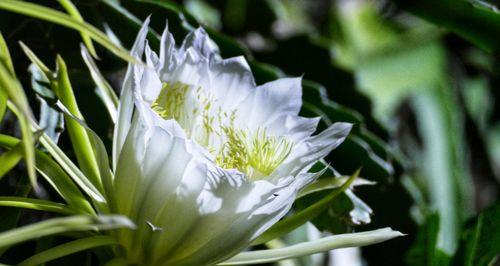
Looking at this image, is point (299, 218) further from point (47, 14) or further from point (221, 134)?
point (47, 14)

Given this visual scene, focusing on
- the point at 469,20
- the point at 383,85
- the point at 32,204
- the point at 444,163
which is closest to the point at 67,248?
the point at 32,204

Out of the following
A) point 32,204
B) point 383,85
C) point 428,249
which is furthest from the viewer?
point 383,85

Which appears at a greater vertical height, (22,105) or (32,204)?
(22,105)

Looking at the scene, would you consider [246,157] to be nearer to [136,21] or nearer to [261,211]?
[261,211]

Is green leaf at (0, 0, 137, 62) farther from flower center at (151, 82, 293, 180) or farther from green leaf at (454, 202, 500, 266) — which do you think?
green leaf at (454, 202, 500, 266)

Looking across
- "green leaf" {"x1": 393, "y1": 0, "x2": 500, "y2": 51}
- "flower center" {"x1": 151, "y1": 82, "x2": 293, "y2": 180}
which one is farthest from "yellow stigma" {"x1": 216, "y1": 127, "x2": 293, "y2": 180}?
"green leaf" {"x1": 393, "y1": 0, "x2": 500, "y2": 51}
